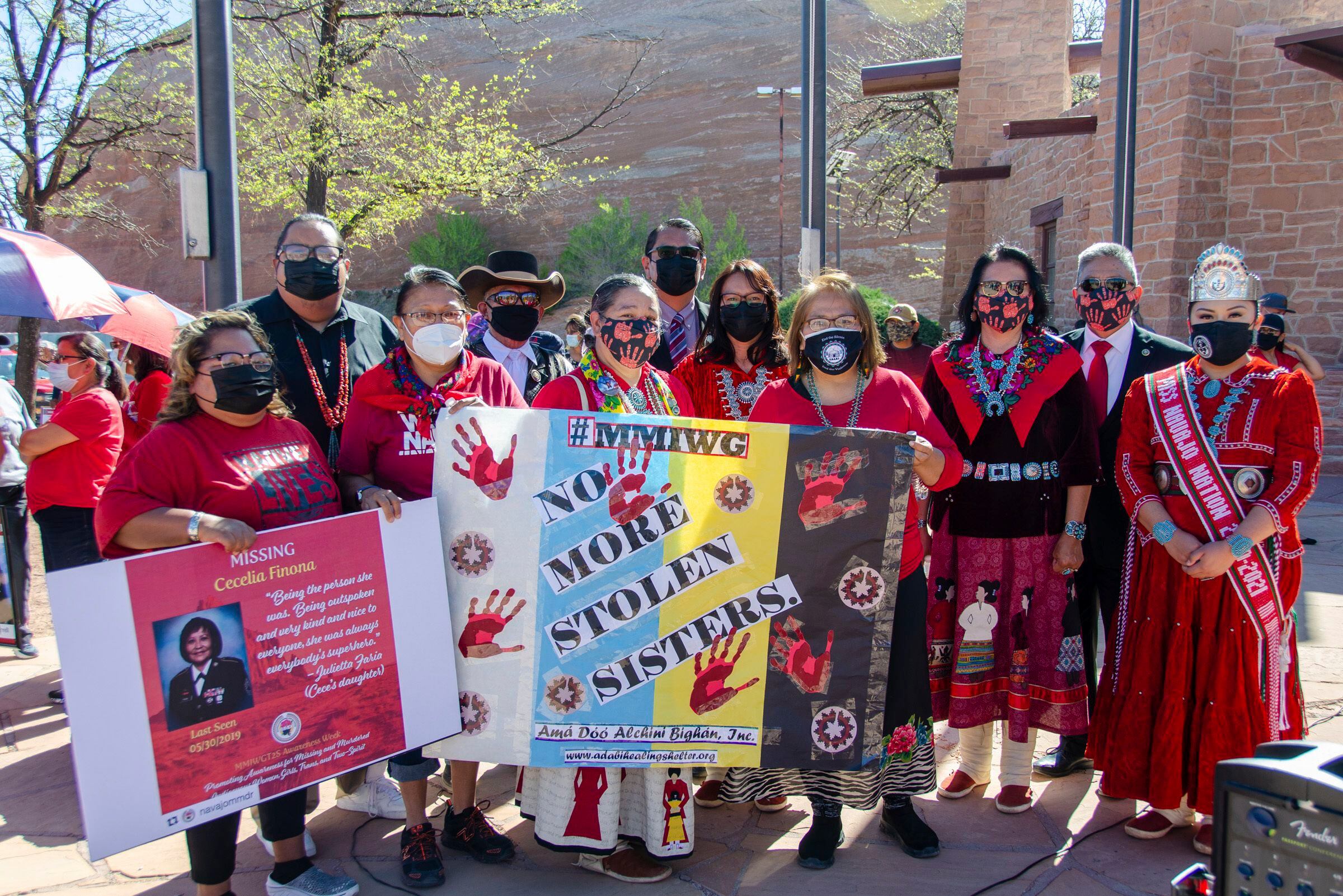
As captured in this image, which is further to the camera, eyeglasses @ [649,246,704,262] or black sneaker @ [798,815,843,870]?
eyeglasses @ [649,246,704,262]

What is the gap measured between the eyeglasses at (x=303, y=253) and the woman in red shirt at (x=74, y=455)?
97.9 inches

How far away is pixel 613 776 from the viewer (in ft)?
10.3


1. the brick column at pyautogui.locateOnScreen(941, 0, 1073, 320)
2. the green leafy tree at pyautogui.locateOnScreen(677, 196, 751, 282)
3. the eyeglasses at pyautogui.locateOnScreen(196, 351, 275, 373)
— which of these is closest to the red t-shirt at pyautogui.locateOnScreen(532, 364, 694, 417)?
the eyeglasses at pyautogui.locateOnScreen(196, 351, 275, 373)

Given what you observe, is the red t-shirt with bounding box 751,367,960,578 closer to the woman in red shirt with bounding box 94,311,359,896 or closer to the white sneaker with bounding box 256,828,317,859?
the woman in red shirt with bounding box 94,311,359,896

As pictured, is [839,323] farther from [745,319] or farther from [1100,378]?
[1100,378]

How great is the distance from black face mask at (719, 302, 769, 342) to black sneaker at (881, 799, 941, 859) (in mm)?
1878

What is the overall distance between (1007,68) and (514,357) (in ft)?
57.2

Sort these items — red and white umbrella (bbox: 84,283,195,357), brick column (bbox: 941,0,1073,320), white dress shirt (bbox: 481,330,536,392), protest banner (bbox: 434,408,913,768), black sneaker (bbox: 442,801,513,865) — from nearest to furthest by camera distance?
protest banner (bbox: 434,408,913,768)
black sneaker (bbox: 442,801,513,865)
white dress shirt (bbox: 481,330,536,392)
red and white umbrella (bbox: 84,283,195,357)
brick column (bbox: 941,0,1073,320)

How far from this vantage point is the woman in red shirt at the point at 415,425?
10.6ft

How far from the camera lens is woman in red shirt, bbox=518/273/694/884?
3.17 metres

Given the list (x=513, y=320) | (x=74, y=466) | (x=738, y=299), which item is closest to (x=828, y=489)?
(x=738, y=299)

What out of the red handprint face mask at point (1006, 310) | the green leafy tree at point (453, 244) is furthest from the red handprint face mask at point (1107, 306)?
the green leafy tree at point (453, 244)

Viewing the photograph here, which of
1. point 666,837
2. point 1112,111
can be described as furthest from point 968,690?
point 1112,111

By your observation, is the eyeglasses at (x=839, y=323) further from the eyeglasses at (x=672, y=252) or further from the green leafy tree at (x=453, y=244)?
the green leafy tree at (x=453, y=244)
